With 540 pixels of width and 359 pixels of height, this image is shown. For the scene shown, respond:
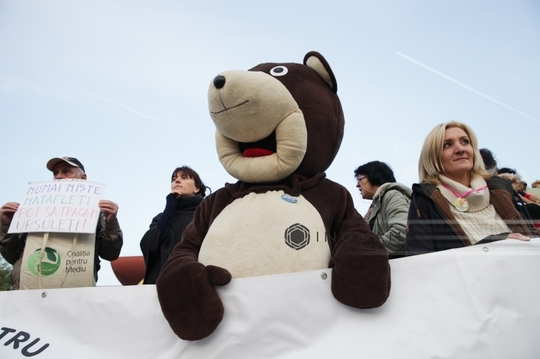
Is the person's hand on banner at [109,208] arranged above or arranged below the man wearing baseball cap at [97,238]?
above

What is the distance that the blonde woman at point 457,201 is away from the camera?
78.8 inches

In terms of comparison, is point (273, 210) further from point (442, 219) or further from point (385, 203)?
point (385, 203)

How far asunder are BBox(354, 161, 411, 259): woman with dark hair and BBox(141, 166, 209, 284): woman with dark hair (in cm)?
118

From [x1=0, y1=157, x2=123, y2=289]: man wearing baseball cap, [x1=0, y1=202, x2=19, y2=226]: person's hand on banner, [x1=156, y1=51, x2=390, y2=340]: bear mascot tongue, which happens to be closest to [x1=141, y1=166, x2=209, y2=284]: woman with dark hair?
[x1=0, y1=157, x2=123, y2=289]: man wearing baseball cap

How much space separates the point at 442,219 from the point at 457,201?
13 centimetres

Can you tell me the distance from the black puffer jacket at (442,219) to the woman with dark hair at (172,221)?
4.83 feet

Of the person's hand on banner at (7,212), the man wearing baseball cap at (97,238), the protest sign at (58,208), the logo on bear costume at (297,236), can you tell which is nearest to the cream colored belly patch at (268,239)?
the logo on bear costume at (297,236)

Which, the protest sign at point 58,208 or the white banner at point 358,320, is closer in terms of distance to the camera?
the white banner at point 358,320

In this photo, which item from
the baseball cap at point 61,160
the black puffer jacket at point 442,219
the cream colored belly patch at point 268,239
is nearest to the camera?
the cream colored belly patch at point 268,239

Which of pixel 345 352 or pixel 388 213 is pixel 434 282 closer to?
pixel 345 352

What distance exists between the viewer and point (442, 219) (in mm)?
2148

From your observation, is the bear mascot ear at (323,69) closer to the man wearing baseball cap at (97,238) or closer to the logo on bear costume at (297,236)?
the logo on bear costume at (297,236)

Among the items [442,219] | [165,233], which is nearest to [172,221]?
[165,233]

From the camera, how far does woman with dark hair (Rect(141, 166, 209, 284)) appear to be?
114 inches
